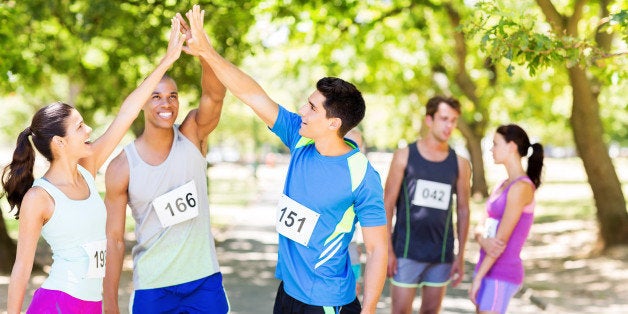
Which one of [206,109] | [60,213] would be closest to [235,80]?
[206,109]

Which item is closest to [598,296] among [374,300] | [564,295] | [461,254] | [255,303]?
[564,295]

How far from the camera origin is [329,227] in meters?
4.03

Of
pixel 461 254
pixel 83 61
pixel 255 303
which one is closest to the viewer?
pixel 461 254

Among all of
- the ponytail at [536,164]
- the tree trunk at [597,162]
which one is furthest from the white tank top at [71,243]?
the tree trunk at [597,162]

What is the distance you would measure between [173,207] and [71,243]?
0.80 m

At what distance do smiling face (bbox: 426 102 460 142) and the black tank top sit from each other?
0.19m

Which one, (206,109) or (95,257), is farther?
(206,109)

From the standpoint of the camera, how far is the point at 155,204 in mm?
4535

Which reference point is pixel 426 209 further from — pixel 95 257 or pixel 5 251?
pixel 5 251

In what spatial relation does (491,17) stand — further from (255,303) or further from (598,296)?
(598,296)

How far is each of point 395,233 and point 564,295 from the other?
17.6 feet

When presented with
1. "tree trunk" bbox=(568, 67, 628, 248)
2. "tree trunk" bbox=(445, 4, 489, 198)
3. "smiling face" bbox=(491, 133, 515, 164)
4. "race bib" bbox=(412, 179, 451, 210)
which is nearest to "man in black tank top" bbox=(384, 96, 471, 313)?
"race bib" bbox=(412, 179, 451, 210)

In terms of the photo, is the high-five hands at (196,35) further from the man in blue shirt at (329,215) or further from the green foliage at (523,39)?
the green foliage at (523,39)

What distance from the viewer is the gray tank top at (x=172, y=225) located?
455 cm
